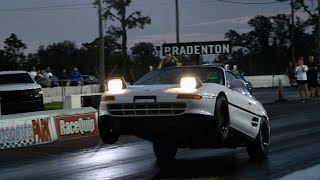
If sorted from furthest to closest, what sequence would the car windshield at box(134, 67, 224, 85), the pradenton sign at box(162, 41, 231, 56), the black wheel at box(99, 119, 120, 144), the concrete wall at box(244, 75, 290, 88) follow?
the concrete wall at box(244, 75, 290, 88) < the pradenton sign at box(162, 41, 231, 56) < the car windshield at box(134, 67, 224, 85) < the black wheel at box(99, 119, 120, 144)

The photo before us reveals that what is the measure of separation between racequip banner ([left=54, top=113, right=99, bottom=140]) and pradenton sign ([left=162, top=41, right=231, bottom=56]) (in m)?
7.18

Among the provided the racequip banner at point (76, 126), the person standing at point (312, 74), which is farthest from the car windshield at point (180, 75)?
the person standing at point (312, 74)

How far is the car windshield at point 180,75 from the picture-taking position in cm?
914

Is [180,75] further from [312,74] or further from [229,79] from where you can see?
[312,74]

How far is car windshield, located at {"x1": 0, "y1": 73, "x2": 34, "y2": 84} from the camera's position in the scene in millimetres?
20656

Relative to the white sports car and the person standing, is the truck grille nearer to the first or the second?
the white sports car

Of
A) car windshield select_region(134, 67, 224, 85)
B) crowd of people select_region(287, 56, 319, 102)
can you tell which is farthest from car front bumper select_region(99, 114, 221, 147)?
crowd of people select_region(287, 56, 319, 102)

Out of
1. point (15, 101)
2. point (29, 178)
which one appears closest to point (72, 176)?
point (29, 178)

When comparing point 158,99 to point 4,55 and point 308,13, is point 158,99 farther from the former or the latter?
point 4,55

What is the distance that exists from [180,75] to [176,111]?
1.31m

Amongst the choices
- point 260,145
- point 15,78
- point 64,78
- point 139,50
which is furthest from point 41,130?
point 139,50

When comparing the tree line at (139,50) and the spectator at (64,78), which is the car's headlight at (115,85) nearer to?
the spectator at (64,78)

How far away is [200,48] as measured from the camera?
22.0 m

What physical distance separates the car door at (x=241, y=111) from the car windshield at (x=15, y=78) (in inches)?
489
